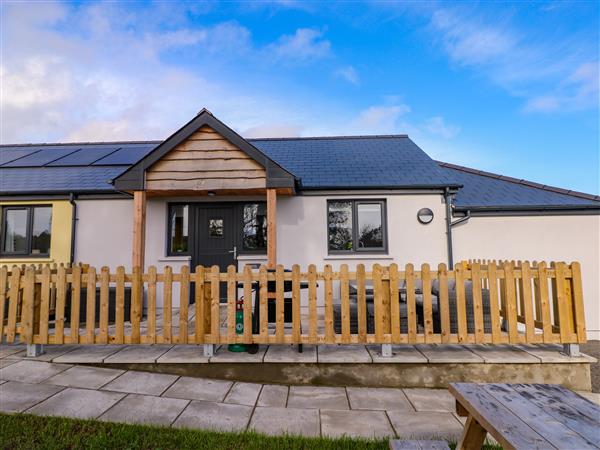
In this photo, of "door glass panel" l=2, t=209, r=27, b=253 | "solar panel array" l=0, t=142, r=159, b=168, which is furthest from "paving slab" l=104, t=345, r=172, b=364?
"solar panel array" l=0, t=142, r=159, b=168

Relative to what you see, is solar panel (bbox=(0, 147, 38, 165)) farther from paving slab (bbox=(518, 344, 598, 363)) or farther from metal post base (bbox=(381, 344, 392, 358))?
paving slab (bbox=(518, 344, 598, 363))

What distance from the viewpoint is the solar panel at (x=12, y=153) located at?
10.9 meters

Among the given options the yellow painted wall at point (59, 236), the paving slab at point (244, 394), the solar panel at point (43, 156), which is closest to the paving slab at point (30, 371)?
the paving slab at point (244, 394)

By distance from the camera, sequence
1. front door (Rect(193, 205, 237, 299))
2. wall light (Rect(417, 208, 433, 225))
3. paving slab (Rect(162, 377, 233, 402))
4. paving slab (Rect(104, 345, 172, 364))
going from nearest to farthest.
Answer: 1. paving slab (Rect(162, 377, 233, 402))
2. paving slab (Rect(104, 345, 172, 364))
3. wall light (Rect(417, 208, 433, 225))
4. front door (Rect(193, 205, 237, 299))

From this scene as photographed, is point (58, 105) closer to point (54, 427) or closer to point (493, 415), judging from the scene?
point (54, 427)

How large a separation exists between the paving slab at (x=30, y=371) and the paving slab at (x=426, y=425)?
438 cm

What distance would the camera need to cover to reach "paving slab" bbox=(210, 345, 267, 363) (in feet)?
13.6

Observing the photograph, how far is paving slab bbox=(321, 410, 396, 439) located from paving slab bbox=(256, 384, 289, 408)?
1.81ft

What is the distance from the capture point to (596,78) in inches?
261

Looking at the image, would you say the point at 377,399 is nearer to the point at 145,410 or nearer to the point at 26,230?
the point at 145,410

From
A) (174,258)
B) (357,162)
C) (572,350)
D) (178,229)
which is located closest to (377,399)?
(572,350)

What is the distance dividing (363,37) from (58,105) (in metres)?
16.9

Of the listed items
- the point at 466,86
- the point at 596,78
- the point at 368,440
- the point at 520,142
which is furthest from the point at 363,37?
the point at 368,440

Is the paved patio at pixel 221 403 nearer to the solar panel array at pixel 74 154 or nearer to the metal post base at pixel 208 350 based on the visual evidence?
the metal post base at pixel 208 350
